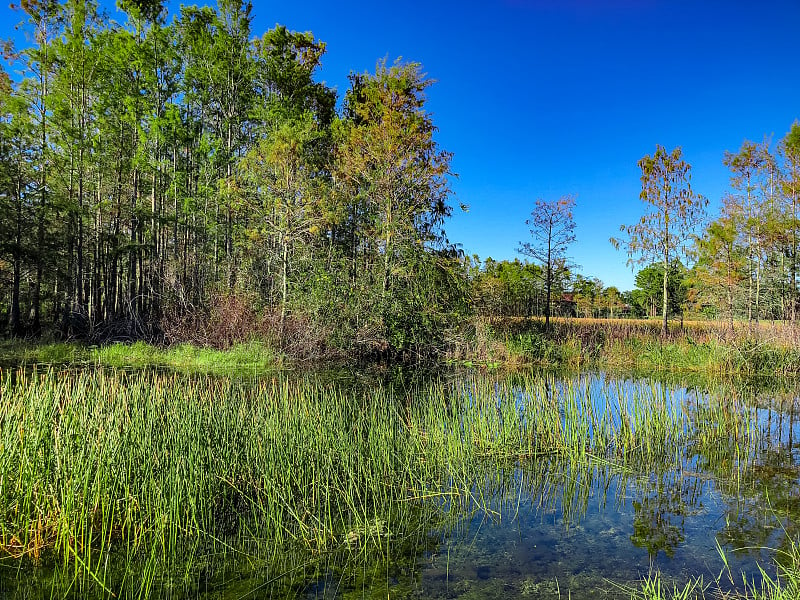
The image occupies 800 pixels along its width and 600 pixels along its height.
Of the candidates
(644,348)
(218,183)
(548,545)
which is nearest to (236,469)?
(548,545)

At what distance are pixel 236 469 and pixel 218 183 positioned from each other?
1543cm

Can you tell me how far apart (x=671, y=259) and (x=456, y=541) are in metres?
17.0

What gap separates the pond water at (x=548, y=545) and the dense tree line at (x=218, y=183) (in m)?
9.13

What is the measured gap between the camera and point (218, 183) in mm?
17547

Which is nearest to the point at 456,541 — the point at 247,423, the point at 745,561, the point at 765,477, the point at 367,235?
the point at 745,561

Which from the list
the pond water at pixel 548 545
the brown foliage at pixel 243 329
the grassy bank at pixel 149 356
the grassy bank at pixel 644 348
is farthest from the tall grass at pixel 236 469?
the brown foliage at pixel 243 329

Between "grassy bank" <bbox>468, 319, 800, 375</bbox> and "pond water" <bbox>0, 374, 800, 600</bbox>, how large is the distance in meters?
7.98

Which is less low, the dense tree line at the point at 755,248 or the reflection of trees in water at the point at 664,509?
the dense tree line at the point at 755,248

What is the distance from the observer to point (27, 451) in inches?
130

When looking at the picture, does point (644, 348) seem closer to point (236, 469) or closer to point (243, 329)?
point (243, 329)

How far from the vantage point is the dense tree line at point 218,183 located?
14.3 m

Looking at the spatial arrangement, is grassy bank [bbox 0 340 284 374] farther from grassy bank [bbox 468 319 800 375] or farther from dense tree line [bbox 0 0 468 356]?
grassy bank [bbox 468 319 800 375]

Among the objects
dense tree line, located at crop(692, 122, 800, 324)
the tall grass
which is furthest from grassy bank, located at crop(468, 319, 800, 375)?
the tall grass

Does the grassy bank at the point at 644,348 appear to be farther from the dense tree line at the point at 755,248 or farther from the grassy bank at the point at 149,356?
the grassy bank at the point at 149,356
